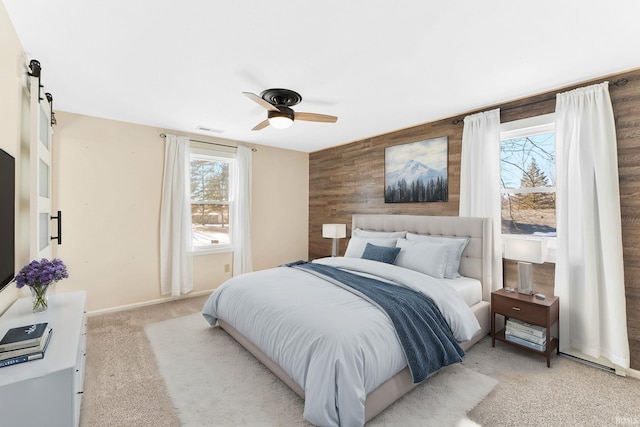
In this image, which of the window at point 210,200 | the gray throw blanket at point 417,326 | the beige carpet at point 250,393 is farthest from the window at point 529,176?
the window at point 210,200

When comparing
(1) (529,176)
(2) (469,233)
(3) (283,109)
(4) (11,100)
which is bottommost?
(2) (469,233)

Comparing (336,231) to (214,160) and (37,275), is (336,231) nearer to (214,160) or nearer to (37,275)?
(214,160)

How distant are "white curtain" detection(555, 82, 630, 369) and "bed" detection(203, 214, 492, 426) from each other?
648 millimetres

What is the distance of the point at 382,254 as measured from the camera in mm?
3457

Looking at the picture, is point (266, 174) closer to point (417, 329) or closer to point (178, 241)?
point (178, 241)

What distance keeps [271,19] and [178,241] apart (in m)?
3.34

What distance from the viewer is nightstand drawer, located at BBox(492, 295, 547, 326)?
2484 millimetres

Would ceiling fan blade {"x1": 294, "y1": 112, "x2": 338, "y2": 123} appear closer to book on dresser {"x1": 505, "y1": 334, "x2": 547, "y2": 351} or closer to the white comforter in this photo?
the white comforter

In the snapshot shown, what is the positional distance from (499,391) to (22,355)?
2961 millimetres

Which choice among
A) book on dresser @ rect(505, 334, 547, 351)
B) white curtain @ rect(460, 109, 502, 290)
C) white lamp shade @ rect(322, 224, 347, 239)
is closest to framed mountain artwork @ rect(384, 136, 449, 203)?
white curtain @ rect(460, 109, 502, 290)

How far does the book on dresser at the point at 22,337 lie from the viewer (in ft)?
4.67

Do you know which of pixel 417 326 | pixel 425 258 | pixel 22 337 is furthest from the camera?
pixel 425 258

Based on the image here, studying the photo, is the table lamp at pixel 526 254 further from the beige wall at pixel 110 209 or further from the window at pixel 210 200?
the beige wall at pixel 110 209

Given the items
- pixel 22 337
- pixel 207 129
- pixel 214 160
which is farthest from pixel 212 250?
pixel 22 337
